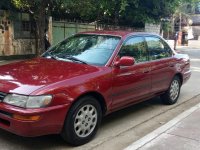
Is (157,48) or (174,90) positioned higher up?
(157,48)

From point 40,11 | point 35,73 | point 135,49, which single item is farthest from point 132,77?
point 40,11

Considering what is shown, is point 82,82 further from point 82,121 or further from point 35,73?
point 35,73

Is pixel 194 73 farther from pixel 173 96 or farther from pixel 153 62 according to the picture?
pixel 153 62

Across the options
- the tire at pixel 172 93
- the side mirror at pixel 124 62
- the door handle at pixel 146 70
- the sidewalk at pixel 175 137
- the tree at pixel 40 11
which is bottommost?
the sidewalk at pixel 175 137

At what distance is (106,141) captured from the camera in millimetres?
5086

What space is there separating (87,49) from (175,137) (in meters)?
2.02

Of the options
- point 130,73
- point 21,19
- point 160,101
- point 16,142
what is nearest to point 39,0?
point 21,19

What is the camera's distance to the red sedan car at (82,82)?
429cm

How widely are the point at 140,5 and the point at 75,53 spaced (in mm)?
12973

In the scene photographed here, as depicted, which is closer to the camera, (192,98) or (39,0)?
(192,98)

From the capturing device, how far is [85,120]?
4.89 metres

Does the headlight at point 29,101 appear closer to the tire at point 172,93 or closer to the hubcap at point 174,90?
the tire at point 172,93

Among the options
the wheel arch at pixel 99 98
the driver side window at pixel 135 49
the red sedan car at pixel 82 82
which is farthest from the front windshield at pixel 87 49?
the wheel arch at pixel 99 98

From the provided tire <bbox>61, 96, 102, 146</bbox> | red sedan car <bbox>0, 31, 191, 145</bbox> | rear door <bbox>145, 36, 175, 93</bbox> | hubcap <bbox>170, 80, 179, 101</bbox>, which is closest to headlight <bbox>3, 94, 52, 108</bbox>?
red sedan car <bbox>0, 31, 191, 145</bbox>
